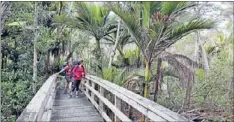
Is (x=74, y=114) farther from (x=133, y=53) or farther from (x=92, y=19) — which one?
(x=92, y=19)

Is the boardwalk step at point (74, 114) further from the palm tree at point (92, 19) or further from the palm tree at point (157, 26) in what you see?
the palm tree at point (92, 19)

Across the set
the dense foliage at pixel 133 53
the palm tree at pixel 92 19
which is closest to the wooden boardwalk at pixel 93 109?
the dense foliage at pixel 133 53

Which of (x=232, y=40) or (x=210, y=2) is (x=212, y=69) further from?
(x=210, y=2)

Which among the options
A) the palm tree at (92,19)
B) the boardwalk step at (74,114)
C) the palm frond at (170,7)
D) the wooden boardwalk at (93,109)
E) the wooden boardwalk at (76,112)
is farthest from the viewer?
the palm tree at (92,19)

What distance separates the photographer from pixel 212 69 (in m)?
10.4

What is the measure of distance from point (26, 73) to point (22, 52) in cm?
91

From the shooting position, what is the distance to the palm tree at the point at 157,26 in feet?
21.2

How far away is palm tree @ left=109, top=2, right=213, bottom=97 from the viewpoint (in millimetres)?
6449

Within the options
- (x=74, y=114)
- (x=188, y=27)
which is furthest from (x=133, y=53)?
(x=74, y=114)

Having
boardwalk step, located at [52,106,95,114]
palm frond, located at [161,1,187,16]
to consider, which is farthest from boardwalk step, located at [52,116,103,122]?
palm frond, located at [161,1,187,16]

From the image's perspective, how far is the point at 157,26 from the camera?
637cm

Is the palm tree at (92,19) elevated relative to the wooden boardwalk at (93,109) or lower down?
elevated

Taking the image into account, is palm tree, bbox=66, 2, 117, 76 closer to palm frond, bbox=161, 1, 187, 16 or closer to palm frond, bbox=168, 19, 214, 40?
palm frond, bbox=161, 1, 187, 16

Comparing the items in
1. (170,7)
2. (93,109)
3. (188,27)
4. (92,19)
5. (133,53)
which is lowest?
(93,109)
